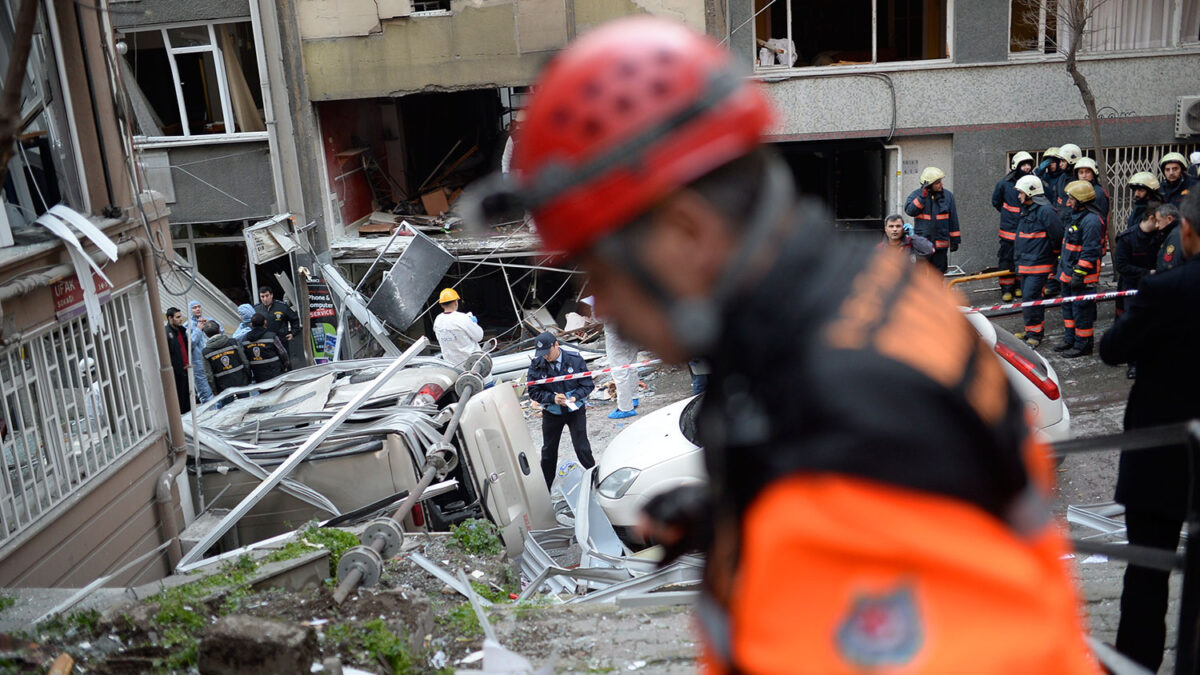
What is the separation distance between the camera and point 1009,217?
1388 centimetres

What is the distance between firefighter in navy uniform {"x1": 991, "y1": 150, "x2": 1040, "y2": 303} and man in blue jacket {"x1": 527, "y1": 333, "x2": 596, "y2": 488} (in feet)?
22.9

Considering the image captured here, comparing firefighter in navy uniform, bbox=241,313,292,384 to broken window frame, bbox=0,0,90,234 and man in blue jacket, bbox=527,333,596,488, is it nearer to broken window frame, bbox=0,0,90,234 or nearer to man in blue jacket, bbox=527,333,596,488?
man in blue jacket, bbox=527,333,596,488

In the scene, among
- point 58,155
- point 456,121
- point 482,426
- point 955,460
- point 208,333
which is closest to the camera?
point 955,460

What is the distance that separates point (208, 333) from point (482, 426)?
7.76m

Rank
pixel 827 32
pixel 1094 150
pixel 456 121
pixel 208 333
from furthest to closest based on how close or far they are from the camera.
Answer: pixel 456 121 < pixel 827 32 < pixel 1094 150 < pixel 208 333

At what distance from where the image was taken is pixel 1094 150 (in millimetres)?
16031

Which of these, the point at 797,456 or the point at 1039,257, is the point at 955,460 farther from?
the point at 1039,257

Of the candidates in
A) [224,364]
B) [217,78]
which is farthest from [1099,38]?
[217,78]

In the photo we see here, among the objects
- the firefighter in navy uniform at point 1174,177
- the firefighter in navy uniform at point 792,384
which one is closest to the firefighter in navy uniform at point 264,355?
the firefighter in navy uniform at point 1174,177

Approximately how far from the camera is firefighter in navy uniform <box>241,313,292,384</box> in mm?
13680

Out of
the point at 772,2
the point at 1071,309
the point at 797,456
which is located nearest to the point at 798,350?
the point at 797,456

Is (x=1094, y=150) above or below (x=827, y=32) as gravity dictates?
below

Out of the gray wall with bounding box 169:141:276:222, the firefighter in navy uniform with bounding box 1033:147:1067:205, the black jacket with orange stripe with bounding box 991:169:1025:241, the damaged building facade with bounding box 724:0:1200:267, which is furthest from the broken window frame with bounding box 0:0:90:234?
the firefighter in navy uniform with bounding box 1033:147:1067:205

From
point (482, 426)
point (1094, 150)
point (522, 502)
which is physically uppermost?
point (1094, 150)
